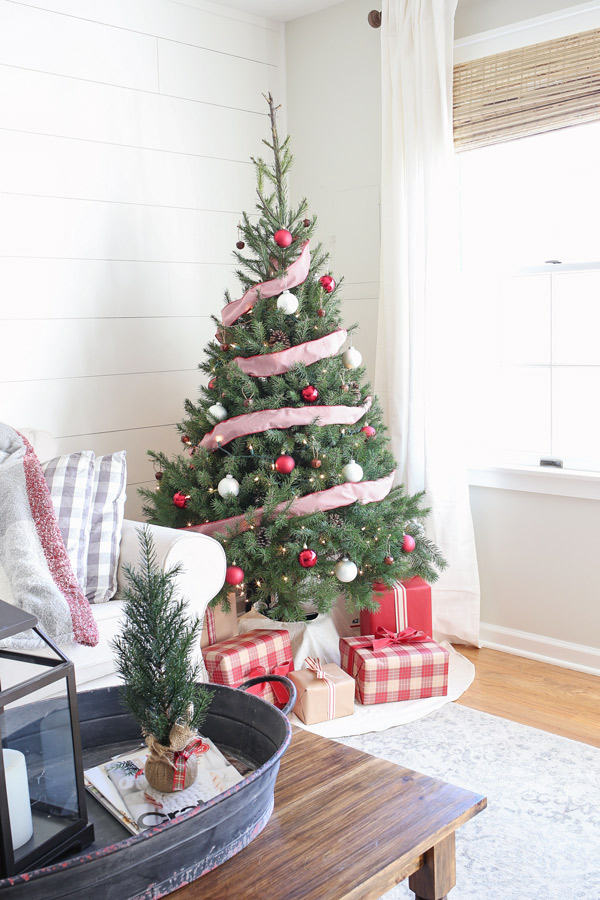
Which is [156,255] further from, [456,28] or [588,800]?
[588,800]

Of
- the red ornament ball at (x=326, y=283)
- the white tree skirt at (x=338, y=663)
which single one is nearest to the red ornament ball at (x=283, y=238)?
the red ornament ball at (x=326, y=283)

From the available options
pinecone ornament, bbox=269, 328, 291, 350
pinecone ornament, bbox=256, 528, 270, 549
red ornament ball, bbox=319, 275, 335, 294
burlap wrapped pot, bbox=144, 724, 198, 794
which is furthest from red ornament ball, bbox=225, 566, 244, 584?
burlap wrapped pot, bbox=144, 724, 198, 794

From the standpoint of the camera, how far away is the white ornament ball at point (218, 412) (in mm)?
2750

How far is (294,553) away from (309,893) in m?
1.59

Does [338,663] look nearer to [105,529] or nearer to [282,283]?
[105,529]

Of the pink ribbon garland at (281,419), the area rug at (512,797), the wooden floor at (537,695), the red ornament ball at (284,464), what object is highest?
the pink ribbon garland at (281,419)

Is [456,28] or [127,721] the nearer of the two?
[127,721]

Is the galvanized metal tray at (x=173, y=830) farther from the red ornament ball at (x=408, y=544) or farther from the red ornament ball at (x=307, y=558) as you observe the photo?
the red ornament ball at (x=408, y=544)

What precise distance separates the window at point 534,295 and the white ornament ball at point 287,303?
0.94 meters

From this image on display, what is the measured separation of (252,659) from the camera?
261 cm

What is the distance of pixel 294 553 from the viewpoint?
8.53ft

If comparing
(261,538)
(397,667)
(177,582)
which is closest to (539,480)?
(397,667)

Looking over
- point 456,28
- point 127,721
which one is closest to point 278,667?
point 127,721

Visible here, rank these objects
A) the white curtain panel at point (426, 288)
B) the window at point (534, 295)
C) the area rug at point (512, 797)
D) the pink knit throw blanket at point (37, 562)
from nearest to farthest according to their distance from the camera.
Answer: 1. the area rug at point (512, 797)
2. the pink knit throw blanket at point (37, 562)
3. the window at point (534, 295)
4. the white curtain panel at point (426, 288)
